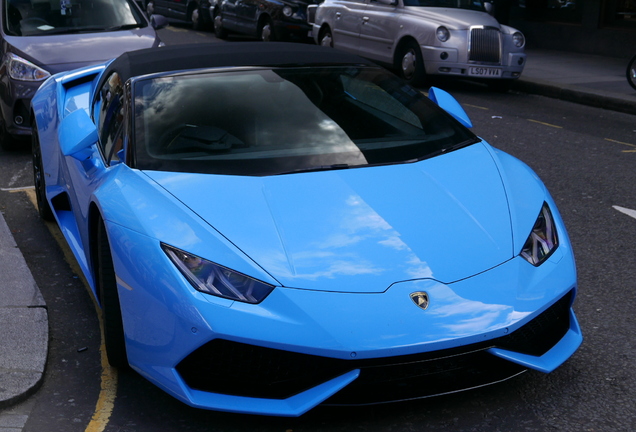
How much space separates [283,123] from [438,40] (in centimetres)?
902

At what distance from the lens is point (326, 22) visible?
16141 mm

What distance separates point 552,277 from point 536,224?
330mm

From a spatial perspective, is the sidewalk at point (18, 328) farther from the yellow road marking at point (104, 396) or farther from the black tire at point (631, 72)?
the black tire at point (631, 72)

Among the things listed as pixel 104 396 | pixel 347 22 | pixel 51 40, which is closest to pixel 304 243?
pixel 104 396

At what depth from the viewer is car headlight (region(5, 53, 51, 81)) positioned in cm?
851

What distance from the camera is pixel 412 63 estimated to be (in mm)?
13469

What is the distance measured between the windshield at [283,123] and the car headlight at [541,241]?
67 cm

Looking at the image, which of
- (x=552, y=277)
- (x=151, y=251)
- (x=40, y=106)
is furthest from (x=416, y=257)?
(x=40, y=106)

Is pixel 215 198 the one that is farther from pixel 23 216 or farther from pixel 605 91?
pixel 605 91

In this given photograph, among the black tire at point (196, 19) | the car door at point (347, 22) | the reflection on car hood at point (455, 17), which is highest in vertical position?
the reflection on car hood at point (455, 17)

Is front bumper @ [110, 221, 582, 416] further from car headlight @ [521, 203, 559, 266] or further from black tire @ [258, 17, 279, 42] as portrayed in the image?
black tire @ [258, 17, 279, 42]

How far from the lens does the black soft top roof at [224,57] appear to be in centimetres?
467

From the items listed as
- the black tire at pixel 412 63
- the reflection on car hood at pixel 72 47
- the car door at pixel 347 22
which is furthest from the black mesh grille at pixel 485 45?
the reflection on car hood at pixel 72 47

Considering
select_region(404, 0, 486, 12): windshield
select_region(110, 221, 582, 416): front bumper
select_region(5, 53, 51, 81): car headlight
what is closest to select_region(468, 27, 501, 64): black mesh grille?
select_region(404, 0, 486, 12): windshield
